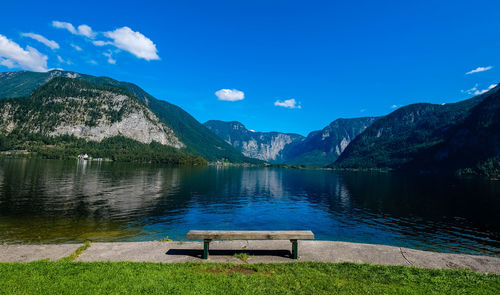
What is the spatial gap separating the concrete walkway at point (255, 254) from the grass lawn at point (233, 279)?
1.81 m

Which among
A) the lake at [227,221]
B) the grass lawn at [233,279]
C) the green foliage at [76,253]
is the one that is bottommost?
the lake at [227,221]

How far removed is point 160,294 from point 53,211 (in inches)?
1447

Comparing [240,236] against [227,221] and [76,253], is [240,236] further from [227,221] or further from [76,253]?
[227,221]

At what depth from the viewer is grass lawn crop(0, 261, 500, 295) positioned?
422 inches

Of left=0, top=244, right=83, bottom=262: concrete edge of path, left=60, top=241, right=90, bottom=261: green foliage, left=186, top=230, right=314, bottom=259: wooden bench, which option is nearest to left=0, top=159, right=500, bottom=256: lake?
left=0, top=244, right=83, bottom=262: concrete edge of path

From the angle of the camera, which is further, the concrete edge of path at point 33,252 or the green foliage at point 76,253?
the concrete edge of path at point 33,252

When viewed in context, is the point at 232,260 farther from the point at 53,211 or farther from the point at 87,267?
the point at 53,211

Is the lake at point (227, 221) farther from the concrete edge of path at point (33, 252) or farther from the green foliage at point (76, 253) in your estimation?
the green foliage at point (76, 253)

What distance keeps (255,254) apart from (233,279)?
5.21 meters

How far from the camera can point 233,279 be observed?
1196 centimetres

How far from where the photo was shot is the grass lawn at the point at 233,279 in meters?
10.7

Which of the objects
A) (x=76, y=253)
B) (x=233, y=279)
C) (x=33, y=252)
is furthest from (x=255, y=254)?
(x=33, y=252)

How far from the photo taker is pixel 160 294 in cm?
1023

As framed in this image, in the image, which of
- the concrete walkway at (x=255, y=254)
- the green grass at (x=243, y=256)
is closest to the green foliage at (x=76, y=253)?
the concrete walkway at (x=255, y=254)
